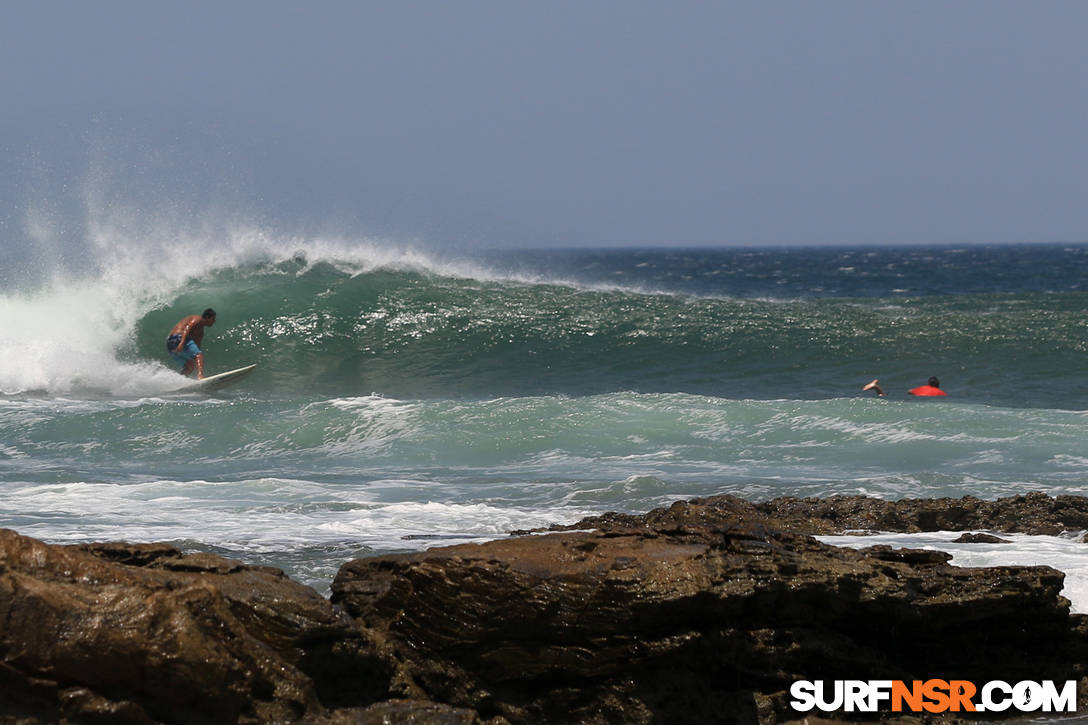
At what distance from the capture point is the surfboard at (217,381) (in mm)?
16469

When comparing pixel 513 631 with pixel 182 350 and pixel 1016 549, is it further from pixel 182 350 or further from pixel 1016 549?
pixel 182 350

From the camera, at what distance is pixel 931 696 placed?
171 inches

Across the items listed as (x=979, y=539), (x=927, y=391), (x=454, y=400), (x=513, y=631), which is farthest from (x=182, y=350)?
(x=513, y=631)

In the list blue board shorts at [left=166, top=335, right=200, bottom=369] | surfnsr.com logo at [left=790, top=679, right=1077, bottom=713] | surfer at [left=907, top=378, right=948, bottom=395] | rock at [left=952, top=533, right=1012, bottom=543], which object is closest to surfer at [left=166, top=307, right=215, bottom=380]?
blue board shorts at [left=166, top=335, right=200, bottom=369]

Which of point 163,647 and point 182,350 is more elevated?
point 182,350

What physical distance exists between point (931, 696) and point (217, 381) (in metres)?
14.0

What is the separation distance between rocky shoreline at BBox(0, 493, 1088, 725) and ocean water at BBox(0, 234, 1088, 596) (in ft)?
5.34

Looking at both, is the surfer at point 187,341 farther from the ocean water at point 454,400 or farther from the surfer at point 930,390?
the surfer at point 930,390

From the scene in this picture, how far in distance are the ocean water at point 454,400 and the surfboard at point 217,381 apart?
1.01 feet

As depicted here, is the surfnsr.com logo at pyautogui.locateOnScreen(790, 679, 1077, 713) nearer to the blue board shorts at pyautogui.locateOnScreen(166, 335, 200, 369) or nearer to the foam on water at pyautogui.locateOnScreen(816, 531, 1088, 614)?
the foam on water at pyautogui.locateOnScreen(816, 531, 1088, 614)

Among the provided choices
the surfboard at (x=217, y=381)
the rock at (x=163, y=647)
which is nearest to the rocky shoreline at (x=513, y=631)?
the rock at (x=163, y=647)

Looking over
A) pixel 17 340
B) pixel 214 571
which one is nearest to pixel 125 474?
pixel 214 571

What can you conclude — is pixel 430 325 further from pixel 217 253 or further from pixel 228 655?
pixel 228 655

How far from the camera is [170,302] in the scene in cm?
2183
